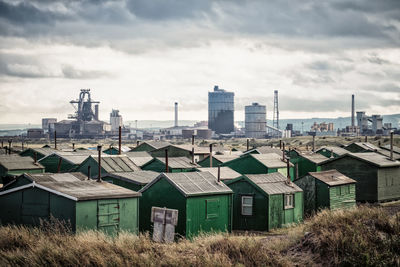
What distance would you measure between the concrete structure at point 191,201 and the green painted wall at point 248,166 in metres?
16.2

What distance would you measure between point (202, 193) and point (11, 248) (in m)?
10.4

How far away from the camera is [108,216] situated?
24.8 meters

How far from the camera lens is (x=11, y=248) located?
20062mm

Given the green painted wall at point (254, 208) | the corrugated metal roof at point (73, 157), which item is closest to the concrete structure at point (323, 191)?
the green painted wall at point (254, 208)

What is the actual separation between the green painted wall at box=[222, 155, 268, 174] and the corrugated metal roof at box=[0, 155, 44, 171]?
1628cm

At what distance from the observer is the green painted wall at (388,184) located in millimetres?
43875

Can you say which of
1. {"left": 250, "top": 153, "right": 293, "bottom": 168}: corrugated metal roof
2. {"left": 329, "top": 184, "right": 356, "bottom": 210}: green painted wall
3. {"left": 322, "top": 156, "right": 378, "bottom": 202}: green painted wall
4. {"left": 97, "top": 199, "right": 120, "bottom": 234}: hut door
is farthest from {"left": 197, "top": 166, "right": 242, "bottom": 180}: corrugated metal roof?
{"left": 97, "top": 199, "right": 120, "bottom": 234}: hut door

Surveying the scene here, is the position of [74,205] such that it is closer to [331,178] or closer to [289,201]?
[289,201]

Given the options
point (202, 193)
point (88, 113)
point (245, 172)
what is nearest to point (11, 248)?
point (202, 193)

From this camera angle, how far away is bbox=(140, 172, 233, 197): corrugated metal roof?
28.0 meters

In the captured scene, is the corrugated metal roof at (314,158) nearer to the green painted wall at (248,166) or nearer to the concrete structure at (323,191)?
the green painted wall at (248,166)

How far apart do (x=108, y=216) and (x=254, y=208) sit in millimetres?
10102

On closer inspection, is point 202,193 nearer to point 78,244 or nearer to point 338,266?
point 78,244

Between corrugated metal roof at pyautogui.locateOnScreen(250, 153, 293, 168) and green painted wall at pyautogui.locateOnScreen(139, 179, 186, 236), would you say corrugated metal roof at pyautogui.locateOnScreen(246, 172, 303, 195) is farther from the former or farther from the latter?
corrugated metal roof at pyautogui.locateOnScreen(250, 153, 293, 168)
